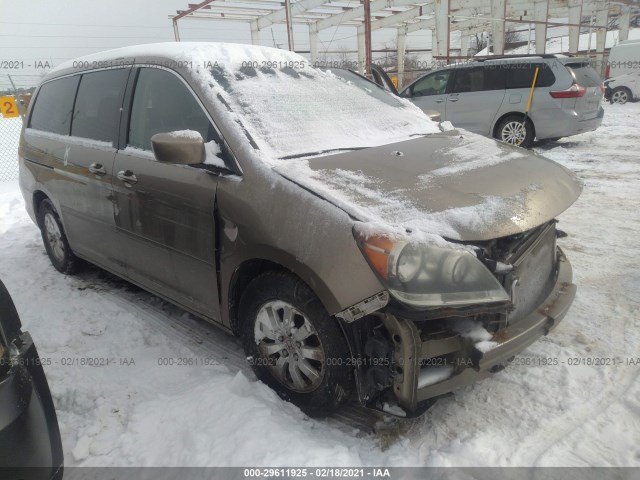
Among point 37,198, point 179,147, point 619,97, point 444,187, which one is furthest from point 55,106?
point 619,97

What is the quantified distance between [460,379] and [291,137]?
1.51m

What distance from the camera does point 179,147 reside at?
2387 millimetres

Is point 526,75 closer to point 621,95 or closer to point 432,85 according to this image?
point 432,85

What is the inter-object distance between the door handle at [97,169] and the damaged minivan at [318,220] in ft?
0.05

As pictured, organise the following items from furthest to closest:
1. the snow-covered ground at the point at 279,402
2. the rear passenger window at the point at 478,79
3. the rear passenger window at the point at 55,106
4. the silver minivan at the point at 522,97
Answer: the rear passenger window at the point at 478,79 → the silver minivan at the point at 522,97 → the rear passenger window at the point at 55,106 → the snow-covered ground at the point at 279,402

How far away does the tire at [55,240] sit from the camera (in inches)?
165

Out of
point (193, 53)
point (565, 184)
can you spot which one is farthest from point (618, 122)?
point (193, 53)

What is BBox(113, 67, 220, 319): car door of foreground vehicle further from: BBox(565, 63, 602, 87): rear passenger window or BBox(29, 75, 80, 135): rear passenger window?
BBox(565, 63, 602, 87): rear passenger window

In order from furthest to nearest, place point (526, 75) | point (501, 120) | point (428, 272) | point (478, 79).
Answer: point (478, 79), point (501, 120), point (526, 75), point (428, 272)

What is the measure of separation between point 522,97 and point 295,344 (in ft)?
27.1

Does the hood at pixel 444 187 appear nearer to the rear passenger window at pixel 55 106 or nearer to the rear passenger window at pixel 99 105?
the rear passenger window at pixel 99 105

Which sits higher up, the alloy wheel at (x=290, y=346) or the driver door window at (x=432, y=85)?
the driver door window at (x=432, y=85)

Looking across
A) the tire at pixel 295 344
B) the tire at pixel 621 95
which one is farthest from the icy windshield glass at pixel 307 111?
the tire at pixel 621 95

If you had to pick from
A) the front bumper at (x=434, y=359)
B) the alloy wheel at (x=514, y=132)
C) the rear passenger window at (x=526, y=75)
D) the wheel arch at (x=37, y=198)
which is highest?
the rear passenger window at (x=526, y=75)
